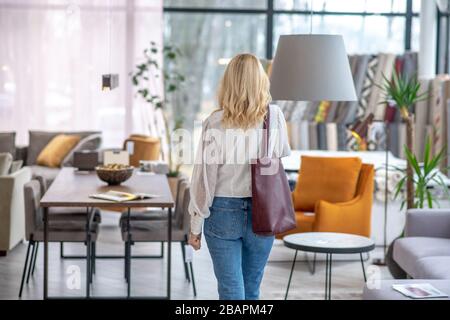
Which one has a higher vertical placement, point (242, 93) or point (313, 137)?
point (242, 93)

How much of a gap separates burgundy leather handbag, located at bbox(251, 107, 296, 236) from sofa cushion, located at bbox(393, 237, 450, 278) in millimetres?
1785

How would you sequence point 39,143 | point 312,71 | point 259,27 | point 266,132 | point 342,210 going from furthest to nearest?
point 259,27
point 39,143
point 342,210
point 312,71
point 266,132

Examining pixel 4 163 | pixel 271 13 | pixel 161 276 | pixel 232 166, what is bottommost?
pixel 161 276

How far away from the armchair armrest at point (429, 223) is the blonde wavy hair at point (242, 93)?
2.66 metres

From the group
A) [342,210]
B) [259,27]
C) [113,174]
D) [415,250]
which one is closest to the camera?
[415,250]

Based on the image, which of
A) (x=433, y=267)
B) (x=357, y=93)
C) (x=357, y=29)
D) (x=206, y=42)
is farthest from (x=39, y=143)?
(x=433, y=267)

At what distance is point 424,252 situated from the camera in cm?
579

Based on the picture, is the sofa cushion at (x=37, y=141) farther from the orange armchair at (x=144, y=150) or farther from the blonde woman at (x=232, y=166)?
the blonde woman at (x=232, y=166)

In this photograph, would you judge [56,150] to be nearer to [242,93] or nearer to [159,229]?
[159,229]

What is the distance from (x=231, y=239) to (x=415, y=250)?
2205mm

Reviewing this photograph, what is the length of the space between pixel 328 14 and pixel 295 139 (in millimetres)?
1657

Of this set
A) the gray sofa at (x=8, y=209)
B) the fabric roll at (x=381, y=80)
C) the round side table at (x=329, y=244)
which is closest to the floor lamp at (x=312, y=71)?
the round side table at (x=329, y=244)

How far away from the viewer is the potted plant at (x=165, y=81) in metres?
10.2
